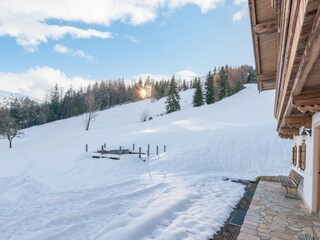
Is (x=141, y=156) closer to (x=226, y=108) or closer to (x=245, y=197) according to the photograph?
(x=245, y=197)

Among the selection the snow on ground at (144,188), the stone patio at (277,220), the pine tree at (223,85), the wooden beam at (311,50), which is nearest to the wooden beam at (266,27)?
the wooden beam at (311,50)

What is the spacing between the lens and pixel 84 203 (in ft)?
27.2

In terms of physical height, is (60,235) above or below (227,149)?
below

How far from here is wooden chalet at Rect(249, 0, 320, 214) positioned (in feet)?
5.71

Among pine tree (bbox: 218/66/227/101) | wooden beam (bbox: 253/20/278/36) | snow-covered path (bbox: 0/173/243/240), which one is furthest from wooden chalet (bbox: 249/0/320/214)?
pine tree (bbox: 218/66/227/101)

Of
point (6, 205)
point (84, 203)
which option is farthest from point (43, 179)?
point (84, 203)

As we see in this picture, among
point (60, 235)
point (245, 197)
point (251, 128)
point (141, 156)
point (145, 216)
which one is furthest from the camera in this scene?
point (251, 128)

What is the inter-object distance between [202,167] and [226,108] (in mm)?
26353

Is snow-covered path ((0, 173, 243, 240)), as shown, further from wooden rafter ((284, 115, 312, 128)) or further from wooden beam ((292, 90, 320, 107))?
wooden beam ((292, 90, 320, 107))

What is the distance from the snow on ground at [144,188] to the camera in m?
5.90

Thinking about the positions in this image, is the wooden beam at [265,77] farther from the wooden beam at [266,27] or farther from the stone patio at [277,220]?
the stone patio at [277,220]

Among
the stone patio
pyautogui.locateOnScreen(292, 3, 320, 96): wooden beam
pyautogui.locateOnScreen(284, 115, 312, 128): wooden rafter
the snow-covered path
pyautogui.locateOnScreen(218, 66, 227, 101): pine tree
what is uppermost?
pyautogui.locateOnScreen(218, 66, 227, 101): pine tree

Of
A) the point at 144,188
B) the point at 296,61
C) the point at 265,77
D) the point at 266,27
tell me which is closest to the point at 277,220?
the point at 265,77

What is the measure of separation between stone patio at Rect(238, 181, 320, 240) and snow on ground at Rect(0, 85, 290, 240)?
0.73 m
